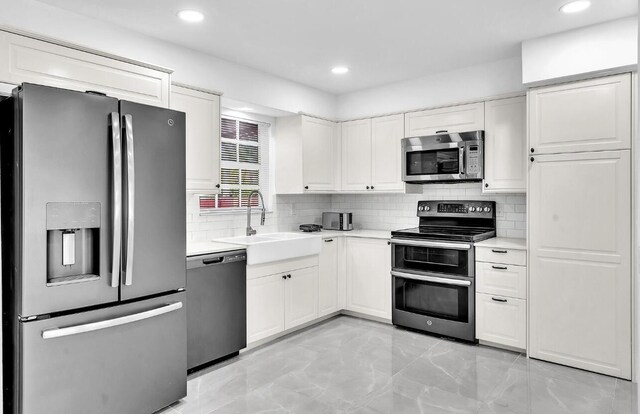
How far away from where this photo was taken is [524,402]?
2.59m

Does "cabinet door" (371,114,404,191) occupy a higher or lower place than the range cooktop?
higher

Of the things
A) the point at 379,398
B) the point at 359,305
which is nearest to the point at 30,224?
the point at 379,398

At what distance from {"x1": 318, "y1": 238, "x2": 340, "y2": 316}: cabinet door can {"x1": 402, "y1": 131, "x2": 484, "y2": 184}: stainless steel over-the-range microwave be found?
3.46ft

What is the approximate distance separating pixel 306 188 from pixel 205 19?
2.05 m

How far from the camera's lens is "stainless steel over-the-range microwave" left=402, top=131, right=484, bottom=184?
12.4 feet

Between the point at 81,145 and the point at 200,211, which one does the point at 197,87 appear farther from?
the point at 81,145

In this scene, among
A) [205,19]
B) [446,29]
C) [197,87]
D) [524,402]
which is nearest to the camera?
[524,402]

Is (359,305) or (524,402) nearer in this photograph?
(524,402)

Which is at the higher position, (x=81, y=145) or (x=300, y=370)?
(x=81, y=145)

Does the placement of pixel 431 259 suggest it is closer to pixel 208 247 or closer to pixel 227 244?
pixel 227 244

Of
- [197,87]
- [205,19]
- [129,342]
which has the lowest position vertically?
[129,342]

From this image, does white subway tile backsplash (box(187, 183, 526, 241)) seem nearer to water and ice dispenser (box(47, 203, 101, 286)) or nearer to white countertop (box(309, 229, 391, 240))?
white countertop (box(309, 229, 391, 240))

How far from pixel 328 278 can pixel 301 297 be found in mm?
474

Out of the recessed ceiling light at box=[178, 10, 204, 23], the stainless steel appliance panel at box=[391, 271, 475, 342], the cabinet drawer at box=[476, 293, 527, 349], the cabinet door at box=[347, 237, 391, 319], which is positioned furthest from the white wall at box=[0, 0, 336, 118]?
the cabinet drawer at box=[476, 293, 527, 349]
